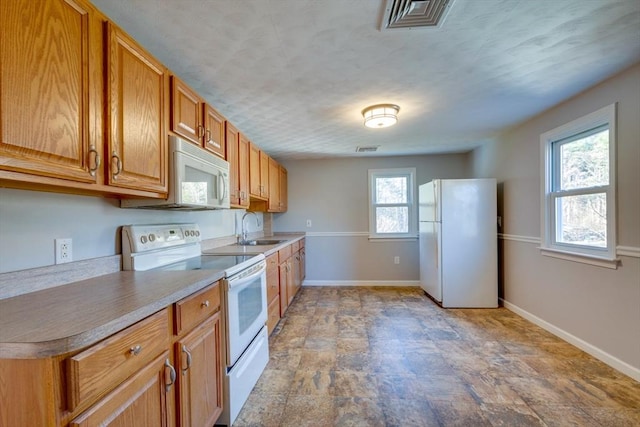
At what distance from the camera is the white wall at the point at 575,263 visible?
1.98m

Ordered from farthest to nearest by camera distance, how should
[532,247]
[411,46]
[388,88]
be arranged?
[532,247] → [388,88] → [411,46]

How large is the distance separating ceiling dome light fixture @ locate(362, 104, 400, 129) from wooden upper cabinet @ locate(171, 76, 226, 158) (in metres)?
1.31

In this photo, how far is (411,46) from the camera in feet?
5.55

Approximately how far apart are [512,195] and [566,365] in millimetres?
1890

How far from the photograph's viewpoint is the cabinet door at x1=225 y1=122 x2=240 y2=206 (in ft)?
8.27

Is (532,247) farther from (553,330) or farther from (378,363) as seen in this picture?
(378,363)

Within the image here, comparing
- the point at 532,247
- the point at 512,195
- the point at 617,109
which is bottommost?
the point at 532,247

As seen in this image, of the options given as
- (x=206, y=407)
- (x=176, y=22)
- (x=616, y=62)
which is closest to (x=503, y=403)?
(x=206, y=407)

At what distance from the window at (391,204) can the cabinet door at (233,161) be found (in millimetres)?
2612

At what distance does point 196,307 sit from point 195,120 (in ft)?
4.14

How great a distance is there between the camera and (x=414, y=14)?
141cm

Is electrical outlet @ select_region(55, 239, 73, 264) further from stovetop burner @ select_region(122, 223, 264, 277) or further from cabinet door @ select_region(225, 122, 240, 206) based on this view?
cabinet door @ select_region(225, 122, 240, 206)

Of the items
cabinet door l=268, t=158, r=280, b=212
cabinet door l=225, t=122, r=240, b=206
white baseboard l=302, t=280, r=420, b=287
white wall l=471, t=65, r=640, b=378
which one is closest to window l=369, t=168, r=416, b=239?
white baseboard l=302, t=280, r=420, b=287

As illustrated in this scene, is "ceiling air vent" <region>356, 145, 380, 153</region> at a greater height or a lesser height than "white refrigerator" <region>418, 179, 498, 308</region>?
greater
